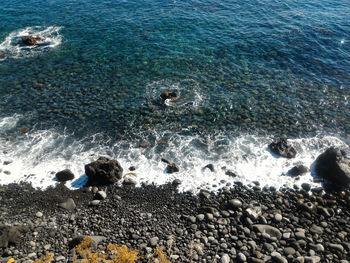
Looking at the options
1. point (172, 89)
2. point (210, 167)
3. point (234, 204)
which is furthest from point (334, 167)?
point (172, 89)

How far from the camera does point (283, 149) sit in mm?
22891

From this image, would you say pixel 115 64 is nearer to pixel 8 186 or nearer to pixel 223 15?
pixel 8 186

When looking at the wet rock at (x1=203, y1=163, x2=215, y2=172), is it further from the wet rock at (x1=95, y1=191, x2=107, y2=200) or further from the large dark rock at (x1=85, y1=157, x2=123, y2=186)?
the wet rock at (x1=95, y1=191, x2=107, y2=200)

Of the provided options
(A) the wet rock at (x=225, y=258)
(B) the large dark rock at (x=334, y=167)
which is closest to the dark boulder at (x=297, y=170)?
(B) the large dark rock at (x=334, y=167)

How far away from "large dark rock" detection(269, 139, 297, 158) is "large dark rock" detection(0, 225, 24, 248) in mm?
18987

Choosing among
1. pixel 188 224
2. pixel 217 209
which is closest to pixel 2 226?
pixel 188 224

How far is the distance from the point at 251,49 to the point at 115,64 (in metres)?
17.5

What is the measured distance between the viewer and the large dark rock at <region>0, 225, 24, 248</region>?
14844 mm

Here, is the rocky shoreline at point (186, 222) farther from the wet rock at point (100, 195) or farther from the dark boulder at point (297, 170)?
the dark boulder at point (297, 170)

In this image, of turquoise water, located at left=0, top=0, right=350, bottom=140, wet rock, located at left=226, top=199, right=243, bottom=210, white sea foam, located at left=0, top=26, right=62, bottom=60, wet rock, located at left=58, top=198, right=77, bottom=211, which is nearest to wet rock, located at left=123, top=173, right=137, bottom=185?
wet rock, located at left=58, top=198, right=77, bottom=211

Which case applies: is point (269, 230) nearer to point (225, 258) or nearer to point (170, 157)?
point (225, 258)

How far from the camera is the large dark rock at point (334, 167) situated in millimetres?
20172

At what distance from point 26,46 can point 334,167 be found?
37.6 m

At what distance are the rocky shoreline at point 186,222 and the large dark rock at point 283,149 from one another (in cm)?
362
